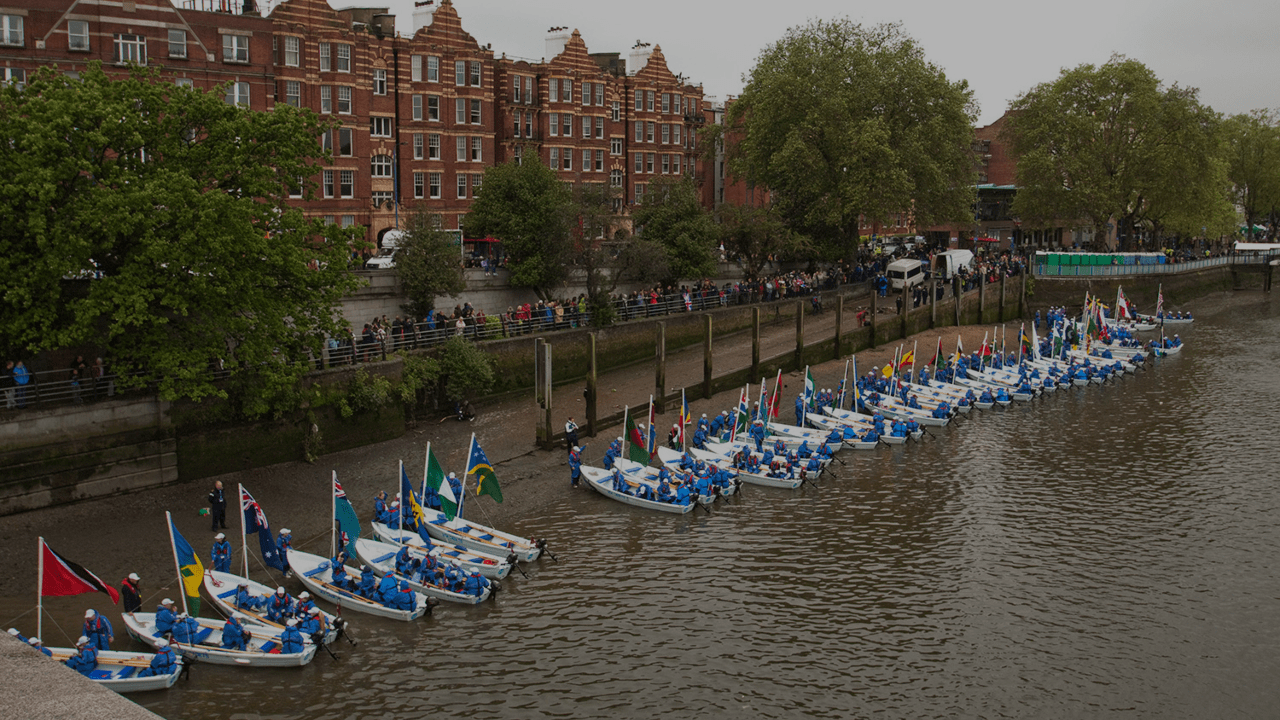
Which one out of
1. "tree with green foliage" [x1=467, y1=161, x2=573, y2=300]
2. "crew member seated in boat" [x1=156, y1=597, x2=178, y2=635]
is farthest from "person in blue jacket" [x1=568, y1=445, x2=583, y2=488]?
"tree with green foliage" [x1=467, y1=161, x2=573, y2=300]

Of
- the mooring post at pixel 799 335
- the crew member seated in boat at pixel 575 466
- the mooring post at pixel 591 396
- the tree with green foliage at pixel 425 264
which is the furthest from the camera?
the mooring post at pixel 799 335

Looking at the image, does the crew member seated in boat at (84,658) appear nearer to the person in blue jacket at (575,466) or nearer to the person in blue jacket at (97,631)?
the person in blue jacket at (97,631)

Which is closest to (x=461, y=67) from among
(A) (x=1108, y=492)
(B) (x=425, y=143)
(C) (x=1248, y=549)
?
(B) (x=425, y=143)

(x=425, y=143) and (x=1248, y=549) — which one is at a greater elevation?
(x=425, y=143)

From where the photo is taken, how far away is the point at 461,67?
63938 millimetres

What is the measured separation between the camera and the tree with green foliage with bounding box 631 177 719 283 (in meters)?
54.6

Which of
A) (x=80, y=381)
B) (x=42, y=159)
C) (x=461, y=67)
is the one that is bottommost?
(x=80, y=381)

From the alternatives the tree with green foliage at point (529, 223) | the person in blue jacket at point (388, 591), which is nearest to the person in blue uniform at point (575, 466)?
the person in blue jacket at point (388, 591)

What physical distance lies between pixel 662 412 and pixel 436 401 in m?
9.51

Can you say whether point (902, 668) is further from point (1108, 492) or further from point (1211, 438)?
point (1211, 438)

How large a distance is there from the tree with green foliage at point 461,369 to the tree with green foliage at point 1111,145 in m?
55.0

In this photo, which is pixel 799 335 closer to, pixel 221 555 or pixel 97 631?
pixel 221 555

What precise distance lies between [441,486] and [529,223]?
22.3 meters

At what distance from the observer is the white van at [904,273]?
212ft
